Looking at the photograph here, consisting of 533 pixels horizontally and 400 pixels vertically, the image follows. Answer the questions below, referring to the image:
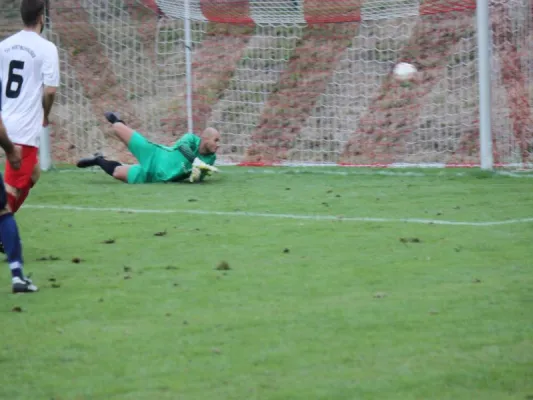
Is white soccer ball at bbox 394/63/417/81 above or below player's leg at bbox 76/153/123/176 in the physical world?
above

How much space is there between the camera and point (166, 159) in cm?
1309

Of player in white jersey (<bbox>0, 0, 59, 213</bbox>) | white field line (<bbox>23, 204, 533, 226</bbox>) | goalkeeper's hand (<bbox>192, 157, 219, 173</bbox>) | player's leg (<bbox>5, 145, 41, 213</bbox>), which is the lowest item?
white field line (<bbox>23, 204, 533, 226</bbox>)

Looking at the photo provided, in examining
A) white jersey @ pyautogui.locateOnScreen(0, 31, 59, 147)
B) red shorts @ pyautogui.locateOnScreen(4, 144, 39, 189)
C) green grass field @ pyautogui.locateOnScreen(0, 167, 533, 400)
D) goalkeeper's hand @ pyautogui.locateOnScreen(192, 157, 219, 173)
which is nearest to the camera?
green grass field @ pyautogui.locateOnScreen(0, 167, 533, 400)

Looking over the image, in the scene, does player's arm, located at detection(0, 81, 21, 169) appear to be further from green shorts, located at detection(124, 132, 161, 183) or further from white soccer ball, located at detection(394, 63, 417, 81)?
white soccer ball, located at detection(394, 63, 417, 81)

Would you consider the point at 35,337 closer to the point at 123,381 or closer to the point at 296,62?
the point at 123,381

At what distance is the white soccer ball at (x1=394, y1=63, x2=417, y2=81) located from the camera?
18.2 meters

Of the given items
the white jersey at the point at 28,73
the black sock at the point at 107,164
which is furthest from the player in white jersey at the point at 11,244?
the black sock at the point at 107,164

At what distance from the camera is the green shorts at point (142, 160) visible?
1302 centimetres

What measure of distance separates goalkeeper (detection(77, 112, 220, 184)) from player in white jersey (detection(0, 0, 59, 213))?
15.0ft

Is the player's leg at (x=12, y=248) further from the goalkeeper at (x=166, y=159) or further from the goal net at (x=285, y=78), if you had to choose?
the goal net at (x=285, y=78)

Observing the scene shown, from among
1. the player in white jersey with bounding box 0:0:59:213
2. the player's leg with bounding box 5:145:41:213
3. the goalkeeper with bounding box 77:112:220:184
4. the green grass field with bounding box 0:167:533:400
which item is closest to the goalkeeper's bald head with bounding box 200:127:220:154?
the goalkeeper with bounding box 77:112:220:184

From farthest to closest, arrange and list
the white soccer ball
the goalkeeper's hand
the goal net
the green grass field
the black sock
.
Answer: the white soccer ball < the goal net < the black sock < the goalkeeper's hand < the green grass field

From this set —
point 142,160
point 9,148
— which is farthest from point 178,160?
point 9,148

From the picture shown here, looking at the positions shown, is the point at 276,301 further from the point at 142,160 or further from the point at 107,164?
the point at 107,164
